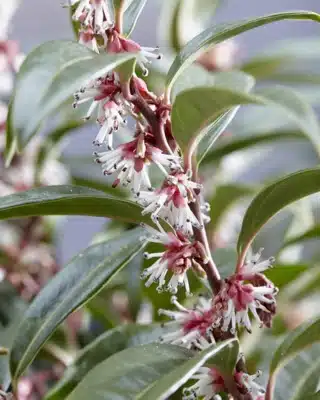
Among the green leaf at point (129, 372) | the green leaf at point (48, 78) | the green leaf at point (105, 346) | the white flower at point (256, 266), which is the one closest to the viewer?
the green leaf at point (48, 78)

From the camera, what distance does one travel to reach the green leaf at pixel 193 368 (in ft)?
1.39

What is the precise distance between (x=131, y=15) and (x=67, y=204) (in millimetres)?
170

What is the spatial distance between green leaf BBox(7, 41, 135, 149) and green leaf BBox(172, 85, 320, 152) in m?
0.06

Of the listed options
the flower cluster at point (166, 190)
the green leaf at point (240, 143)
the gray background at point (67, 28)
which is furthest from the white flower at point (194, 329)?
the gray background at point (67, 28)

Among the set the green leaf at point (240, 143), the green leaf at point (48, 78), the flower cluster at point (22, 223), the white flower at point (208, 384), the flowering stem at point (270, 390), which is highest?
the green leaf at point (48, 78)

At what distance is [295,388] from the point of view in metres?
0.66

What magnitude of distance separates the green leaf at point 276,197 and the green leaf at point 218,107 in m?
0.03

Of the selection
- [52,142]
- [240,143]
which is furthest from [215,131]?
[52,142]

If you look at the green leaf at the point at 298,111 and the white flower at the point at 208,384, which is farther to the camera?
the white flower at the point at 208,384

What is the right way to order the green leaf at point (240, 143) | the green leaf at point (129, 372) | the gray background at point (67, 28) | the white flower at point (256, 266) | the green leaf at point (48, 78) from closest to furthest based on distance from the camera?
the green leaf at point (48, 78) < the green leaf at point (129, 372) < the white flower at point (256, 266) < the green leaf at point (240, 143) < the gray background at point (67, 28)

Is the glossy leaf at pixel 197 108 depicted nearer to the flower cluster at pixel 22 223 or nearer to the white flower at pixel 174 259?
the white flower at pixel 174 259

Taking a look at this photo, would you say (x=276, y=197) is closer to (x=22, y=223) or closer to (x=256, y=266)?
(x=256, y=266)

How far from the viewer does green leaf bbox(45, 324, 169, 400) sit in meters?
0.70

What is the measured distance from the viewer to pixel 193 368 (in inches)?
17.3
